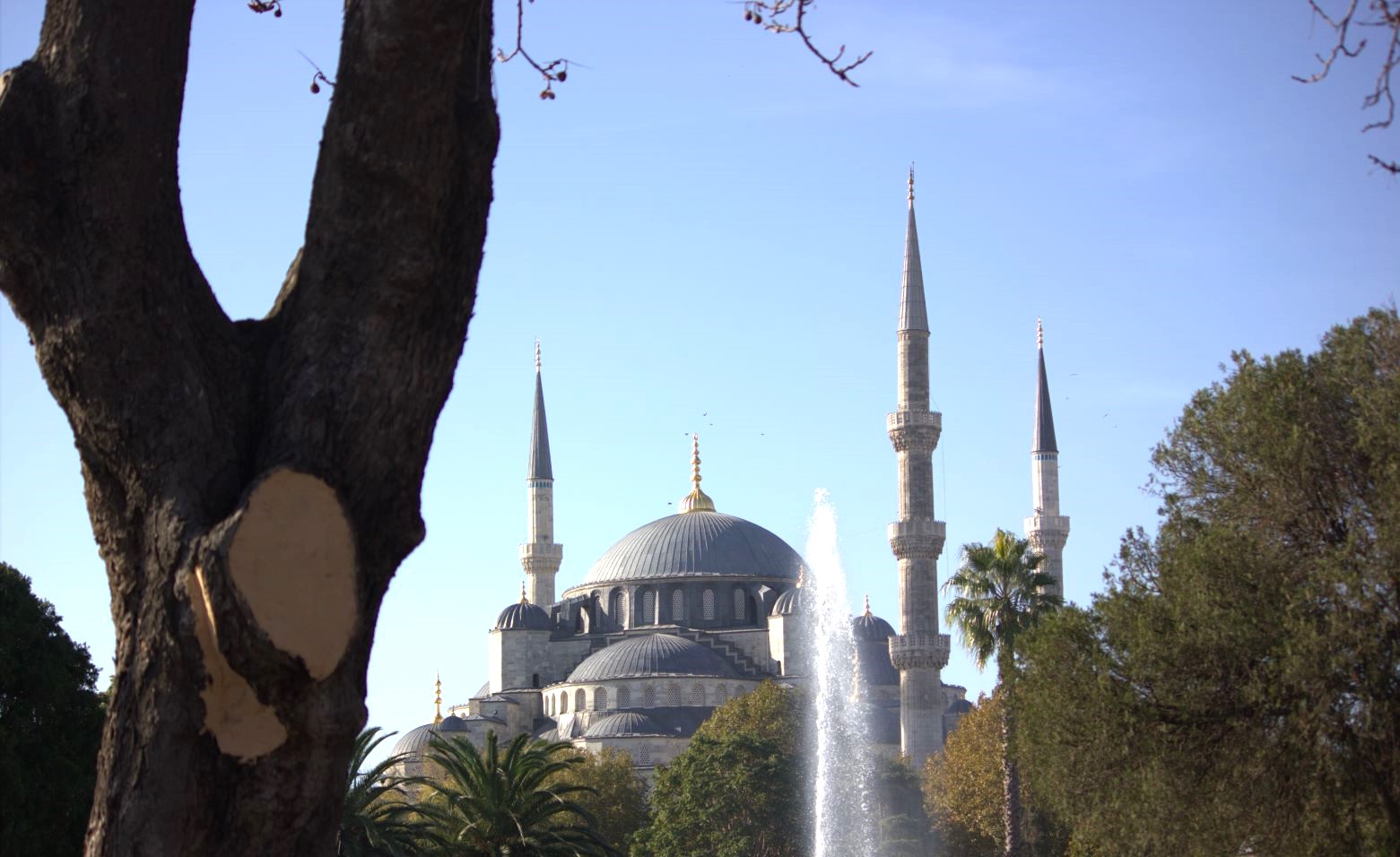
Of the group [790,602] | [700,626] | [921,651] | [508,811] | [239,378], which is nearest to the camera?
[239,378]

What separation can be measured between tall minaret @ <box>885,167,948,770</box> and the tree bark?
195 ft

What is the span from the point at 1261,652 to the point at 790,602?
202ft

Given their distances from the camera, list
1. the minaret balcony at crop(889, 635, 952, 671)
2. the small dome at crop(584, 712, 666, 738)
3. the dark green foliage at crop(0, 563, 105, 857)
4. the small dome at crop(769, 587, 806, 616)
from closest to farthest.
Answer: the dark green foliage at crop(0, 563, 105, 857) → the minaret balcony at crop(889, 635, 952, 671) → the small dome at crop(584, 712, 666, 738) → the small dome at crop(769, 587, 806, 616)

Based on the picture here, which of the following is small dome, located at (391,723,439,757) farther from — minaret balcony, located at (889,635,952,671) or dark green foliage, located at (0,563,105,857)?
dark green foliage, located at (0,563,105,857)

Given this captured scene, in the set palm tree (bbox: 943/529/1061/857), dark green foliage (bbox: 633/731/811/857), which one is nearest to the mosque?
dark green foliage (bbox: 633/731/811/857)

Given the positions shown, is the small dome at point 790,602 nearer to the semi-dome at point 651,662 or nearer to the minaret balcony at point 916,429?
the semi-dome at point 651,662

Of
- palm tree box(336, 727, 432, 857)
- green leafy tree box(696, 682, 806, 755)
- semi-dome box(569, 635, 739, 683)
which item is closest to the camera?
palm tree box(336, 727, 432, 857)

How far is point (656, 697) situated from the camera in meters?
74.2

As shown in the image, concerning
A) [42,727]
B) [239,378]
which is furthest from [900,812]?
[239,378]

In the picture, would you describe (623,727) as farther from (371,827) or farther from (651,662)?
(371,827)

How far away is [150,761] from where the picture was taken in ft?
13.3

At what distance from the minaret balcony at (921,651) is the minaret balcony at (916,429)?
6646mm

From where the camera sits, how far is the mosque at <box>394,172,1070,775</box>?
6412cm

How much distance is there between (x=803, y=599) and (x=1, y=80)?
74837mm
